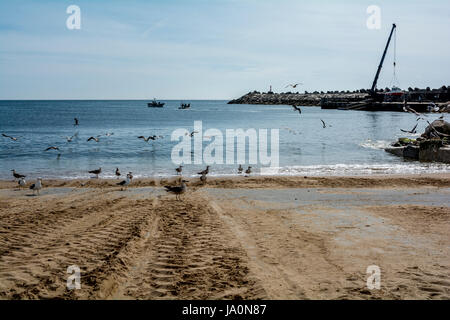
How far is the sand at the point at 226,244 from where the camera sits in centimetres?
573

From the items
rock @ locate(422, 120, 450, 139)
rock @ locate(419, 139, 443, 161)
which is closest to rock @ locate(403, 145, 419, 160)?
rock @ locate(419, 139, 443, 161)

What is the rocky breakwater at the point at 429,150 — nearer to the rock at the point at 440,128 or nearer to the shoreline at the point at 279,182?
the rock at the point at 440,128

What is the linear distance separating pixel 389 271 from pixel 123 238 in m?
5.49

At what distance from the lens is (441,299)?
5.32m

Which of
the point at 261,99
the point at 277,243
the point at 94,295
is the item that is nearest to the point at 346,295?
the point at 277,243

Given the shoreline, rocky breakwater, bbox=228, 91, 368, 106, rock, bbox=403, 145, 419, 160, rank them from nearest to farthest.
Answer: the shoreline, rock, bbox=403, 145, 419, 160, rocky breakwater, bbox=228, 91, 368, 106

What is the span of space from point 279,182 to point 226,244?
8450 millimetres

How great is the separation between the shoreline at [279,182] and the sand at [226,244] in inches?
59.3

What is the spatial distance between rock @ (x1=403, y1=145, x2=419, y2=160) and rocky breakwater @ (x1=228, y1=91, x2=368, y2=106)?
87.2 metres

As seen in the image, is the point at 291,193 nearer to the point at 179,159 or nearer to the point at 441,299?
the point at 441,299

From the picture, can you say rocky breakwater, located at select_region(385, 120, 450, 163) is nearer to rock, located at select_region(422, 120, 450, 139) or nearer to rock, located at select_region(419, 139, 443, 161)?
rock, located at select_region(419, 139, 443, 161)

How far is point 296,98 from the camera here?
148000 millimetres

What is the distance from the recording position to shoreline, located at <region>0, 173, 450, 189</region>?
15094 mm

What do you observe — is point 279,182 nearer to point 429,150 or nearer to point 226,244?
point 226,244
